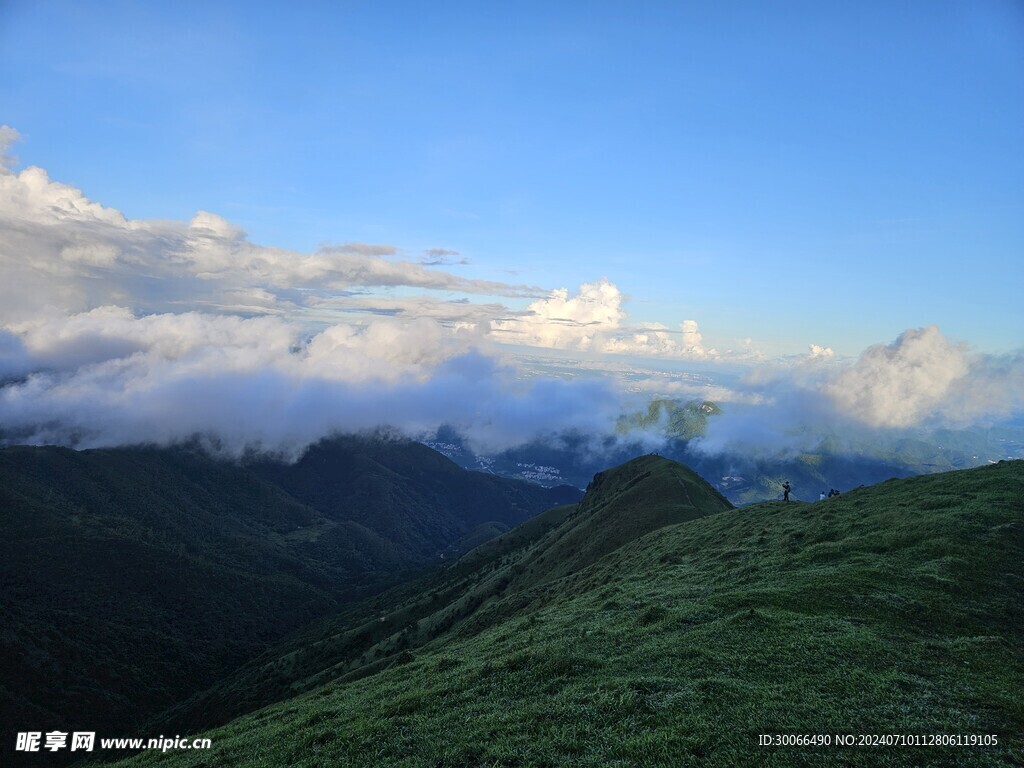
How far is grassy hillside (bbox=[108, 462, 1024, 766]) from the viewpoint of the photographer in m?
17.3

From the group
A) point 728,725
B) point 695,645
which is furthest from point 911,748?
point 695,645

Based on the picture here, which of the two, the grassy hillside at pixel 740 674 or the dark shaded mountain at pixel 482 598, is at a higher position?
the grassy hillside at pixel 740 674

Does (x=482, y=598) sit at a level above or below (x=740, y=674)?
below

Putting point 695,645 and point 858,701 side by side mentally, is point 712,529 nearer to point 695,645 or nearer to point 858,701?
point 695,645

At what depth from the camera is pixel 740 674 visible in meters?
21.5

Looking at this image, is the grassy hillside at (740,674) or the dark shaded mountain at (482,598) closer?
the grassy hillside at (740,674)

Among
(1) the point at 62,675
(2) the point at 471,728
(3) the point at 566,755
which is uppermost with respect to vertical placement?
(3) the point at 566,755

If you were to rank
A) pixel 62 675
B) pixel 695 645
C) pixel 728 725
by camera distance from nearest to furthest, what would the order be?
pixel 728 725, pixel 695 645, pixel 62 675

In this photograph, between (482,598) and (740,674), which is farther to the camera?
(482,598)

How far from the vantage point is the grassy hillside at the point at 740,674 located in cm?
1728

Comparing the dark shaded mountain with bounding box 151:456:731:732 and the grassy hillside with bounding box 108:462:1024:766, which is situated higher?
the grassy hillside with bounding box 108:462:1024:766

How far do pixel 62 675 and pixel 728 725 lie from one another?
233 m

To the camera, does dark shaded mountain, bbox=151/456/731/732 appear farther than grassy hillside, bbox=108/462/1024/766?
Yes

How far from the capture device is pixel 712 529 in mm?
61938
